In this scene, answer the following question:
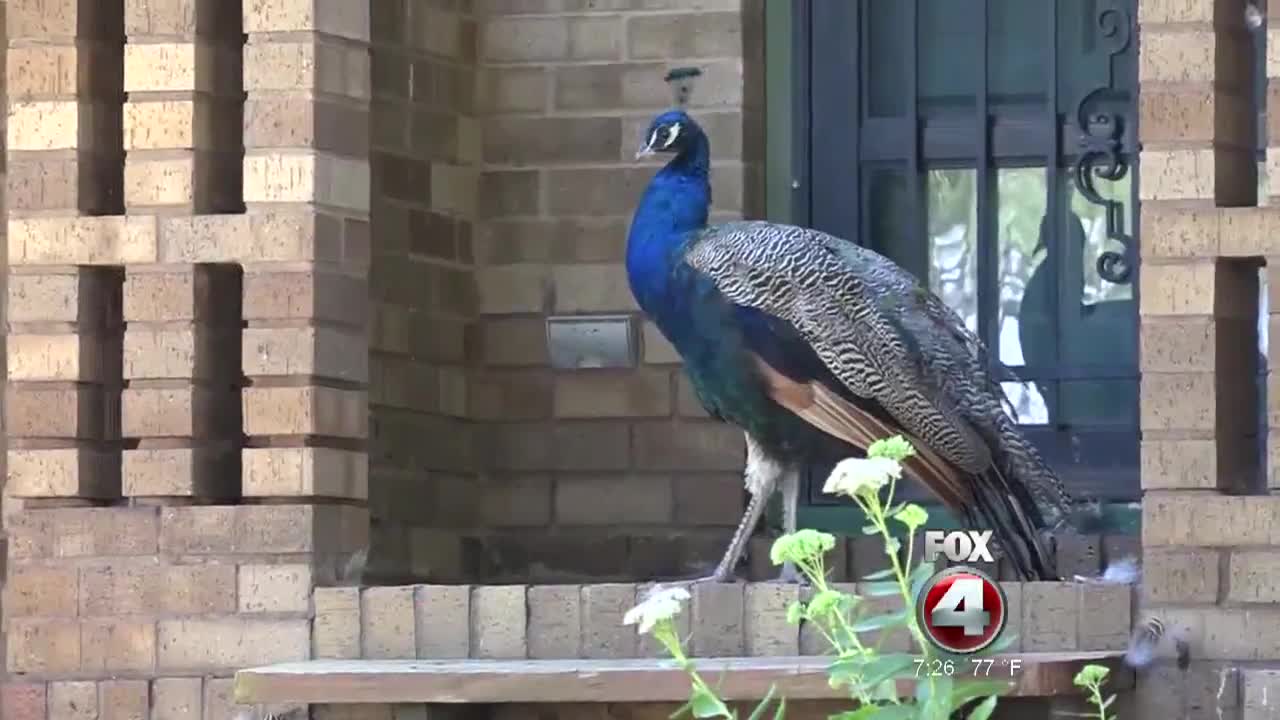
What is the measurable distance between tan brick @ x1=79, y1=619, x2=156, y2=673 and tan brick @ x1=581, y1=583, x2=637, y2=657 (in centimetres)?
110

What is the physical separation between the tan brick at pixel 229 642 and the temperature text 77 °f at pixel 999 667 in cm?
178

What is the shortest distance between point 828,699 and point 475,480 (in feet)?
7.62

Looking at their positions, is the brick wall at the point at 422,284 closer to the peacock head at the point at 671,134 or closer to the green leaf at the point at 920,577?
the peacock head at the point at 671,134

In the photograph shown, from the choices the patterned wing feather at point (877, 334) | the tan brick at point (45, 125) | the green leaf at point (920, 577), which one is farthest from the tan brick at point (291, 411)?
the green leaf at point (920, 577)


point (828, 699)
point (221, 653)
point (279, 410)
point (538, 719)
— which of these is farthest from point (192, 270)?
point (828, 699)

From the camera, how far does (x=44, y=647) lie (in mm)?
8062

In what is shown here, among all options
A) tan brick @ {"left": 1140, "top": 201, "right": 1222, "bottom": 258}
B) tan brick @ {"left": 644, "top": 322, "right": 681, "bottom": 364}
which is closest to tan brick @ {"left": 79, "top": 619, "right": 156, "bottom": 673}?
tan brick @ {"left": 644, "top": 322, "right": 681, "bottom": 364}

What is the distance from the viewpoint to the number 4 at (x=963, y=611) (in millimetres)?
6207

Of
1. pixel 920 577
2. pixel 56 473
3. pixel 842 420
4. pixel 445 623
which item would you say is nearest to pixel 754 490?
pixel 842 420

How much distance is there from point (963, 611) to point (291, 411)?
7.43 ft

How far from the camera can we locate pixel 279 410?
26.1 ft

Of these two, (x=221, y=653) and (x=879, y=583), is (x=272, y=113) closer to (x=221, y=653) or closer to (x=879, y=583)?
(x=221, y=653)

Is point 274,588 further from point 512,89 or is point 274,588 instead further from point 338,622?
point 512,89

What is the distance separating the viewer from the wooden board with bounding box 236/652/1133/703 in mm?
7008
